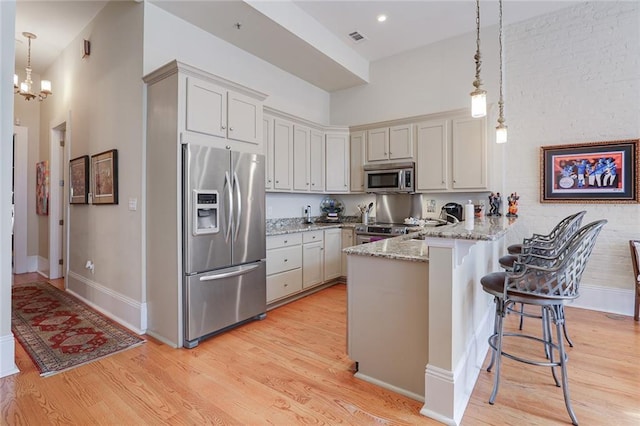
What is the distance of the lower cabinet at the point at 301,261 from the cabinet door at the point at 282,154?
2.72 ft

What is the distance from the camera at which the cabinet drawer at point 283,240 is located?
360 centimetres

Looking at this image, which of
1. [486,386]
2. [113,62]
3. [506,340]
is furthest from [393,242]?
[113,62]

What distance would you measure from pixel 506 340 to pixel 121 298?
3.80 meters

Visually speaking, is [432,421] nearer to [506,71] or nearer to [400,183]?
[400,183]

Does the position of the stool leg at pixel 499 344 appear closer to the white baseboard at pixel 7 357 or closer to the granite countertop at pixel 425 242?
the granite countertop at pixel 425 242

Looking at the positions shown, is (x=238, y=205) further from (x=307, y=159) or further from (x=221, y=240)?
(x=307, y=159)

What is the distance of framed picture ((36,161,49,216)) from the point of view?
5.12 m

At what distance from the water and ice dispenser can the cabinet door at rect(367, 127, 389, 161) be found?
282cm

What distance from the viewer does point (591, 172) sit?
11.8ft

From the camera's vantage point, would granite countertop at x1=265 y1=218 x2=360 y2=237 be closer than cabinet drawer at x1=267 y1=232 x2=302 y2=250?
No

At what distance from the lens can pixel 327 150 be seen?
199 inches

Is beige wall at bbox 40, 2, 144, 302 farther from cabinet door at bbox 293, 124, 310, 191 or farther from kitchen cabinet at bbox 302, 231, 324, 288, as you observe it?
cabinet door at bbox 293, 124, 310, 191

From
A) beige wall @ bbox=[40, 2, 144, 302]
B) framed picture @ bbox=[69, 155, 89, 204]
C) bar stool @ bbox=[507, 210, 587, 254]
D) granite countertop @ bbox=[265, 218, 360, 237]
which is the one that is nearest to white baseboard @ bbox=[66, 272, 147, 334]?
beige wall @ bbox=[40, 2, 144, 302]

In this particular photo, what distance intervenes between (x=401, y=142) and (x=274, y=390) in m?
3.71
